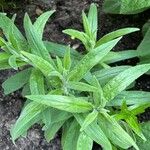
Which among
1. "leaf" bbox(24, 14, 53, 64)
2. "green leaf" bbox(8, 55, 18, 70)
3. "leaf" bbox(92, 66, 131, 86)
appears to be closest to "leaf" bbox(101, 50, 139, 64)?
"leaf" bbox(92, 66, 131, 86)

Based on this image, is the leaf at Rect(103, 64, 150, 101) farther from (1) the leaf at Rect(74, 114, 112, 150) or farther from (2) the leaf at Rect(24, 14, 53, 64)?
(2) the leaf at Rect(24, 14, 53, 64)

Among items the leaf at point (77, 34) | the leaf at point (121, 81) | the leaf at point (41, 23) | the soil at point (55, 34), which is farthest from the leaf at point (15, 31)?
the soil at point (55, 34)

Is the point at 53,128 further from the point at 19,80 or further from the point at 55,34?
the point at 55,34

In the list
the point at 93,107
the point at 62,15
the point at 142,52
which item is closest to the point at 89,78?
the point at 93,107

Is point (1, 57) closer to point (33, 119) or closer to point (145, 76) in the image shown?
point (33, 119)

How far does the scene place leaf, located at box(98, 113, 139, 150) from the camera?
185 centimetres

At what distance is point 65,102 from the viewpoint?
1786 mm

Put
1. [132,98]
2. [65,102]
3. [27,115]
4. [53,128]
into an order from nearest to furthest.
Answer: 1. [65,102]
2. [27,115]
3. [132,98]
4. [53,128]

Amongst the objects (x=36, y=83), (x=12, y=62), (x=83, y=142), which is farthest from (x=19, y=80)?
(x=83, y=142)

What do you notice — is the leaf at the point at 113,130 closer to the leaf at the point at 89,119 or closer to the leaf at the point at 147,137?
the leaf at the point at 89,119

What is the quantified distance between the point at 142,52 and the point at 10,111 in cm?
84

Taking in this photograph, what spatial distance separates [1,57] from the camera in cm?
194

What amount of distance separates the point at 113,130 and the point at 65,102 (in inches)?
9.6

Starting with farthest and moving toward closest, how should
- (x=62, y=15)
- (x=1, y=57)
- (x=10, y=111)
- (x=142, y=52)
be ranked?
(x=62, y=15), (x=10, y=111), (x=142, y=52), (x=1, y=57)
